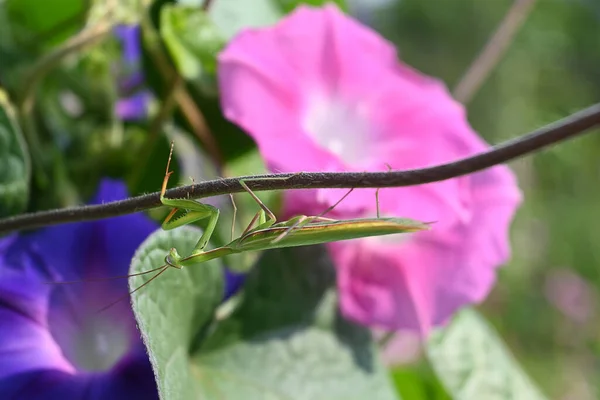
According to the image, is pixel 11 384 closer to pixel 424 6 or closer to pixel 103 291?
pixel 103 291

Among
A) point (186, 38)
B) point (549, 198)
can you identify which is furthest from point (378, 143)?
point (549, 198)

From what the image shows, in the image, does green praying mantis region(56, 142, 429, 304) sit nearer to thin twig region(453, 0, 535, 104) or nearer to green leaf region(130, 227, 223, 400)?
green leaf region(130, 227, 223, 400)

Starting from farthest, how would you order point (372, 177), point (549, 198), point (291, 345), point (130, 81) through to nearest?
point (549, 198), point (130, 81), point (291, 345), point (372, 177)

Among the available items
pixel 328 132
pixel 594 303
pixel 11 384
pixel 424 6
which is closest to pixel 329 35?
pixel 328 132

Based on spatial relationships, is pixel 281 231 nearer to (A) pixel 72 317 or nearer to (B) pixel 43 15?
(A) pixel 72 317

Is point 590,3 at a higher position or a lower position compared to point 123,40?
lower

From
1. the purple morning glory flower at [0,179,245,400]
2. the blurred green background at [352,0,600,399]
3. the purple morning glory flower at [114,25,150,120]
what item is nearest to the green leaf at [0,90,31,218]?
the purple morning glory flower at [0,179,245,400]
